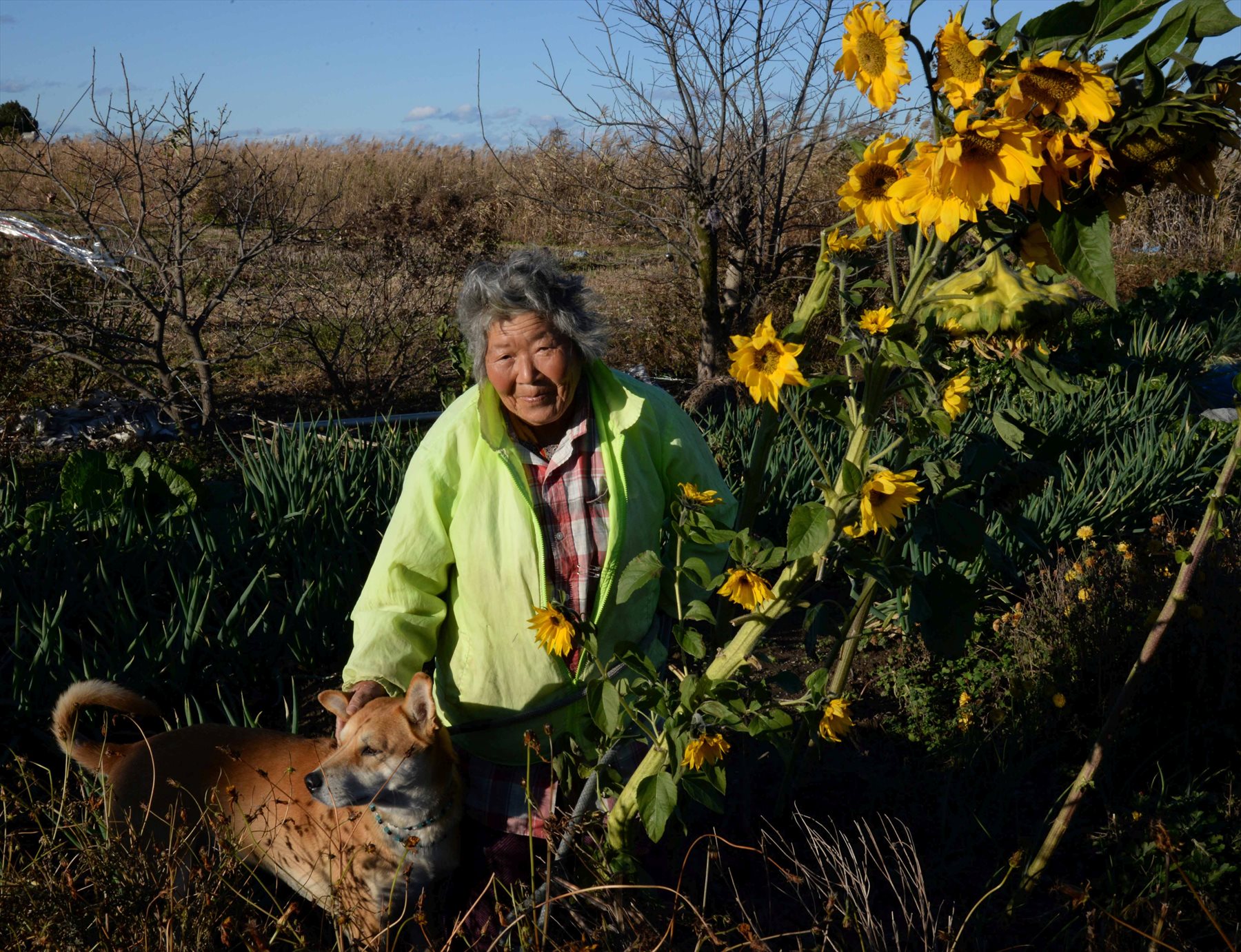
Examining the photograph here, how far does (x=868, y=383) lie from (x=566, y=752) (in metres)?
1.02

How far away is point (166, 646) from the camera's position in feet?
8.85

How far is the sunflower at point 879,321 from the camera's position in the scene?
1.37 meters

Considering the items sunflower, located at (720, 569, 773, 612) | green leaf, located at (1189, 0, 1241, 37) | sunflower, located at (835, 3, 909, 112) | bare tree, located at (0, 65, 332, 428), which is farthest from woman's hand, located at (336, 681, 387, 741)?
bare tree, located at (0, 65, 332, 428)

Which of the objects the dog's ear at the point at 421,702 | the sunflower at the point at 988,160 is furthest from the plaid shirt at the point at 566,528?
the sunflower at the point at 988,160

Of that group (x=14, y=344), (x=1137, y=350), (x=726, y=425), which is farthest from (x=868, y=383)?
(x=14, y=344)

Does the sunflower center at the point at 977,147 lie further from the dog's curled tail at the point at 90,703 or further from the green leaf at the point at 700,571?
the dog's curled tail at the point at 90,703

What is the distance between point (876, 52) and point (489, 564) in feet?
4.59

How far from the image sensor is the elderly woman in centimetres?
224

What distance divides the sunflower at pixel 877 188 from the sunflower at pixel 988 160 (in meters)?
0.09

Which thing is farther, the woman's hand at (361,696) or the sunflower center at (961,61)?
the woman's hand at (361,696)

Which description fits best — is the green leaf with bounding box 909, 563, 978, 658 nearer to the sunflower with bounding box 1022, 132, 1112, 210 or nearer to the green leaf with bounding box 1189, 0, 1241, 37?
the sunflower with bounding box 1022, 132, 1112, 210

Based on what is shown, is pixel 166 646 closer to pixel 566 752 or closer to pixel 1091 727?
pixel 566 752

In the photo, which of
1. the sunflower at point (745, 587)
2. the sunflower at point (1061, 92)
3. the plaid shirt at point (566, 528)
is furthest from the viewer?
the plaid shirt at point (566, 528)

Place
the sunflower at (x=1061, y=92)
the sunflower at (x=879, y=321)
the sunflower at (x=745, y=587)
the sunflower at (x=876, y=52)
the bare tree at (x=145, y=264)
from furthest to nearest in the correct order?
the bare tree at (x=145, y=264) → the sunflower at (x=745, y=587) → the sunflower at (x=879, y=321) → the sunflower at (x=876, y=52) → the sunflower at (x=1061, y=92)
